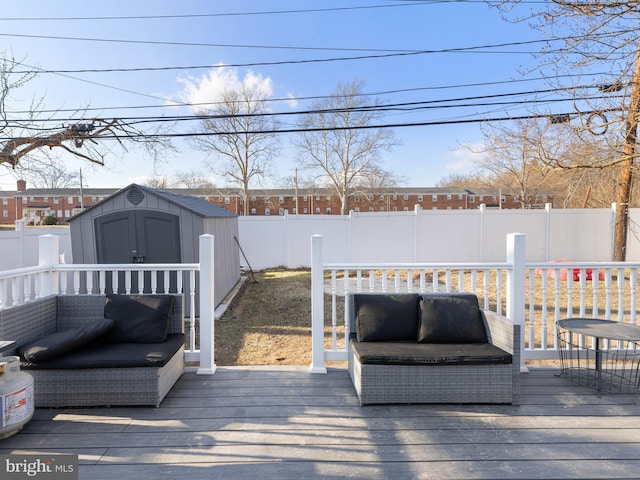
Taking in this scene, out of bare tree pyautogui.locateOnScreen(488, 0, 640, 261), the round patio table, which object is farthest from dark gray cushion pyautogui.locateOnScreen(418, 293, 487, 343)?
bare tree pyautogui.locateOnScreen(488, 0, 640, 261)

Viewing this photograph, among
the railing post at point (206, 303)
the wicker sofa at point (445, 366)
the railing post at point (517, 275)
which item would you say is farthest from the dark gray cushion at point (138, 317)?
the railing post at point (517, 275)

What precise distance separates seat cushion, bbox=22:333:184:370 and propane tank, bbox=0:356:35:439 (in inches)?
8.9

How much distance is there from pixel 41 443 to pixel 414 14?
861 centimetres

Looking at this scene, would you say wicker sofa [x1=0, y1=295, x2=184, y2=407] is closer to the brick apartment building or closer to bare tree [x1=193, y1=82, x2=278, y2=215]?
bare tree [x1=193, y1=82, x2=278, y2=215]

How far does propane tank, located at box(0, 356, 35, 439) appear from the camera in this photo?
1925 millimetres

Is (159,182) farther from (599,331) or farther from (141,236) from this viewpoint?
(599,331)

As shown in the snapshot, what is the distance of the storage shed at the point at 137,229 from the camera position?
19.6ft

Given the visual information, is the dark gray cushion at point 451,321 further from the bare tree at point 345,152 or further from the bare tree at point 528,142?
the bare tree at point 345,152

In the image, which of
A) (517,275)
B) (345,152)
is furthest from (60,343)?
(345,152)

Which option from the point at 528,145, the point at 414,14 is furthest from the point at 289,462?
the point at 414,14

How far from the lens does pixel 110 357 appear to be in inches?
93.0

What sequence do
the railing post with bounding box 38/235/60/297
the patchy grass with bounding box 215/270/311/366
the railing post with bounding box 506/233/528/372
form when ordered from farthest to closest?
the patchy grass with bounding box 215/270/311/366, the railing post with bounding box 38/235/60/297, the railing post with bounding box 506/233/528/372

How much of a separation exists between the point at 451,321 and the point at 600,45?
449 centimetres

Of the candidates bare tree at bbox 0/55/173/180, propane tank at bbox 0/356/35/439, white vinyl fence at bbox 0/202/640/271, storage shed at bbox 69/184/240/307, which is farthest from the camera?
white vinyl fence at bbox 0/202/640/271
